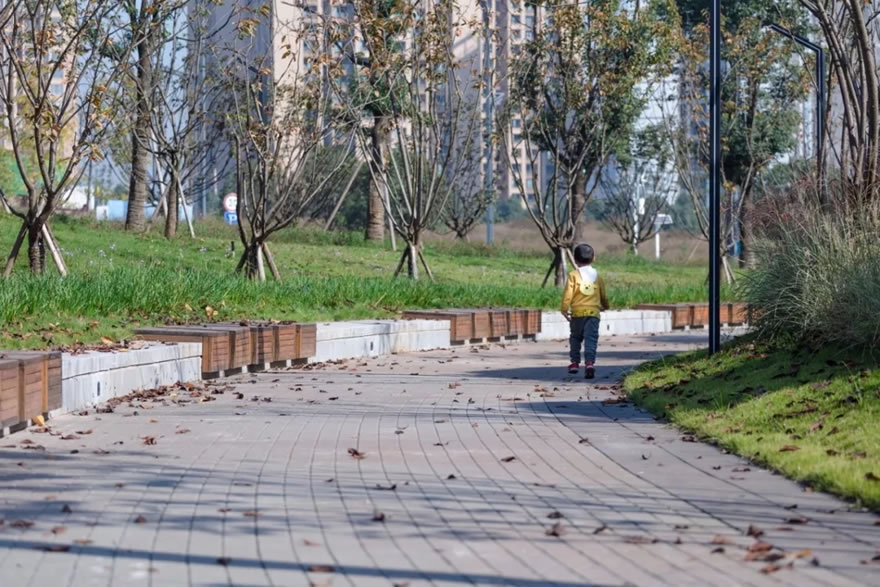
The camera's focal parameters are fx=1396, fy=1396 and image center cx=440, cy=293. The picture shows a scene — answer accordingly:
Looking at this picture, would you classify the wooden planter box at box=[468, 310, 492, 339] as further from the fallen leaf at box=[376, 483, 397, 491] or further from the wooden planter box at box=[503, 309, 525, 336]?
the fallen leaf at box=[376, 483, 397, 491]

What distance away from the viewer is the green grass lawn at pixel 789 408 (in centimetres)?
830

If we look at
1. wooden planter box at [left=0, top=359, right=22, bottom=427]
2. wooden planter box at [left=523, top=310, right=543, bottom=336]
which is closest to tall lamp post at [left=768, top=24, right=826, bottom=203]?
wooden planter box at [left=523, top=310, right=543, bottom=336]

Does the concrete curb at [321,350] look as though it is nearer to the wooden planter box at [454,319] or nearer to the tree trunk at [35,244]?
the wooden planter box at [454,319]

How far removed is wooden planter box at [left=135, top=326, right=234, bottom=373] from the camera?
14.9 metres

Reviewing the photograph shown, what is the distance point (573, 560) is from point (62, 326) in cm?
989

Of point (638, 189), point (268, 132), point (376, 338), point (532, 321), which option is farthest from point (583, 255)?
point (638, 189)

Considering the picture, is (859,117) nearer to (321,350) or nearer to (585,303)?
(585,303)

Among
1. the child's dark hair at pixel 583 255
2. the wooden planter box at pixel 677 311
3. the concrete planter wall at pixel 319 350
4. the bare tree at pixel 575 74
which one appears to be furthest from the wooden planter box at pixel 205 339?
the bare tree at pixel 575 74

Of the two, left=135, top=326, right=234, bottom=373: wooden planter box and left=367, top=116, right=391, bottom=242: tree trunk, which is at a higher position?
left=367, top=116, right=391, bottom=242: tree trunk

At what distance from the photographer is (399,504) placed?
7.34 m

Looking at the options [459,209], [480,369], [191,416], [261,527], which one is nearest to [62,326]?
[191,416]

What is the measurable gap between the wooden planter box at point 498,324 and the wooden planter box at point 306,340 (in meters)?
6.01

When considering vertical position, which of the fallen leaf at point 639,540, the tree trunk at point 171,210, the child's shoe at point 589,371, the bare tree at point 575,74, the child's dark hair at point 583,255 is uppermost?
the bare tree at point 575,74

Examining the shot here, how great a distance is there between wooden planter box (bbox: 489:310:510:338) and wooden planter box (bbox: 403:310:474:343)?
744 millimetres
